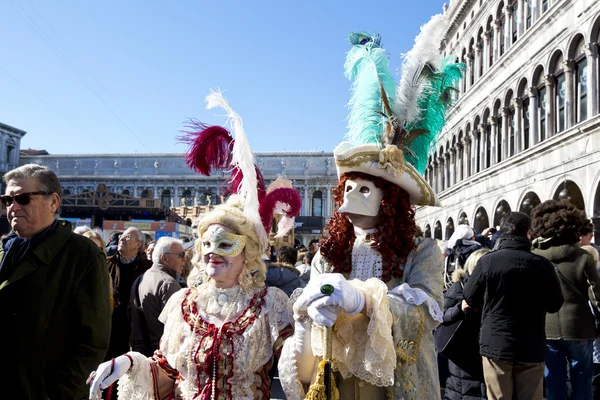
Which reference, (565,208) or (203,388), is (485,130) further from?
(203,388)

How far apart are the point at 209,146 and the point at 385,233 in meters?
1.23

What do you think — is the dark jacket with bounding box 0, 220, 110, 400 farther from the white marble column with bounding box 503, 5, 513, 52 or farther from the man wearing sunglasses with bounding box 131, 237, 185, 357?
the white marble column with bounding box 503, 5, 513, 52

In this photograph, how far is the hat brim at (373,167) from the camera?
2855mm

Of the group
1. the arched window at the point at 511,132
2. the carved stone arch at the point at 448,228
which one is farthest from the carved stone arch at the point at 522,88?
the carved stone arch at the point at 448,228

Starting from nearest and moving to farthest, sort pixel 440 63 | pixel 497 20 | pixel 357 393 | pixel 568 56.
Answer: pixel 357 393
pixel 440 63
pixel 568 56
pixel 497 20

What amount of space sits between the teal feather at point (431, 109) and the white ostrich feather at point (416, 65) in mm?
42

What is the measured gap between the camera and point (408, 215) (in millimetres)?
2951

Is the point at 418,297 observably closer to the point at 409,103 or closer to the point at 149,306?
the point at 409,103

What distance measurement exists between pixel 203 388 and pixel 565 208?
367 centimetres

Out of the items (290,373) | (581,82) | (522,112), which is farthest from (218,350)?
(522,112)

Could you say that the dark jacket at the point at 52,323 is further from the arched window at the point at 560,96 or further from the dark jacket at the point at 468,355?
the arched window at the point at 560,96

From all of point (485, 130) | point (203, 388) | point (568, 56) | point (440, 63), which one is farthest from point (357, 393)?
point (485, 130)

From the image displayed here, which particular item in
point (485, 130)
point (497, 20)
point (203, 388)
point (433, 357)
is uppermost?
point (497, 20)

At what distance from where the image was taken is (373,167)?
9.36ft
